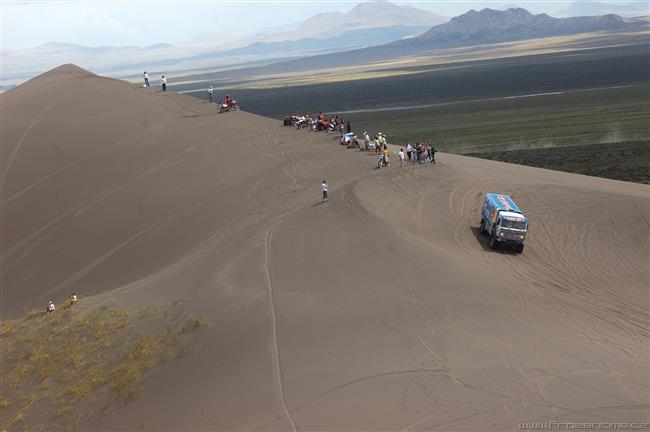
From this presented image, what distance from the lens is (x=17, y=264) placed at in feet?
99.8

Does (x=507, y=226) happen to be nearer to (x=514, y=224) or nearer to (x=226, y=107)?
(x=514, y=224)

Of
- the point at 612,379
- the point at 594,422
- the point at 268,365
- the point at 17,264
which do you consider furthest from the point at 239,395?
the point at 17,264

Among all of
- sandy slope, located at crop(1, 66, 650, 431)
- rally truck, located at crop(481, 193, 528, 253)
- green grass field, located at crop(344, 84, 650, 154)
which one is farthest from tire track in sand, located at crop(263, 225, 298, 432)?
green grass field, located at crop(344, 84, 650, 154)

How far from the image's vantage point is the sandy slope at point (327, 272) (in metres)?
14.0

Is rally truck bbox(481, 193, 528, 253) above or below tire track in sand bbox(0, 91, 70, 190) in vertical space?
below

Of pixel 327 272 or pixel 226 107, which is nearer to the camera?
pixel 327 272

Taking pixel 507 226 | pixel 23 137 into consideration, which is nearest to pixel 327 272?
pixel 507 226

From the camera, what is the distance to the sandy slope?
13969 mm

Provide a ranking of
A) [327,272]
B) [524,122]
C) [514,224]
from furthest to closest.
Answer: [524,122] < [514,224] < [327,272]

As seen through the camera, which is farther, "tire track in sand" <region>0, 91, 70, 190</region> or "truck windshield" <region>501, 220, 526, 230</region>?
"tire track in sand" <region>0, 91, 70, 190</region>

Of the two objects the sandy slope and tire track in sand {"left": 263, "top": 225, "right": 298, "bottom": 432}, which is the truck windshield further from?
tire track in sand {"left": 263, "top": 225, "right": 298, "bottom": 432}

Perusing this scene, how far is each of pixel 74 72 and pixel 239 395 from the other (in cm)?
5506

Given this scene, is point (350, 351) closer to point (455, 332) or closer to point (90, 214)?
point (455, 332)

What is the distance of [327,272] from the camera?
67.0ft
